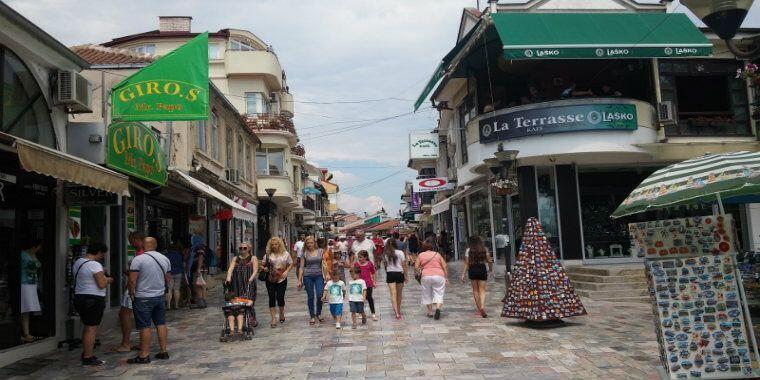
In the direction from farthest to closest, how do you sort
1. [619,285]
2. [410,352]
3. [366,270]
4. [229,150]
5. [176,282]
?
1. [229,150]
2. [619,285]
3. [176,282]
4. [366,270]
5. [410,352]

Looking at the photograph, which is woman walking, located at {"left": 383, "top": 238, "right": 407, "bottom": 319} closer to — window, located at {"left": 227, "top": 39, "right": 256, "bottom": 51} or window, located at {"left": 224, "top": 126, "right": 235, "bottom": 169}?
window, located at {"left": 224, "top": 126, "right": 235, "bottom": 169}

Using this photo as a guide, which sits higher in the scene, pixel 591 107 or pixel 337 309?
pixel 591 107

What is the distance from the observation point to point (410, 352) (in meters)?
7.64

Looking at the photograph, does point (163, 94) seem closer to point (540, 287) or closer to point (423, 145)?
point (540, 287)

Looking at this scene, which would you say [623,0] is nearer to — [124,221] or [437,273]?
[437,273]

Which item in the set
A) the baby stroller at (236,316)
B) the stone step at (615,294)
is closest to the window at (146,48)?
the baby stroller at (236,316)

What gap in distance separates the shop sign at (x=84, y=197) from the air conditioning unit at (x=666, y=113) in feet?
49.8

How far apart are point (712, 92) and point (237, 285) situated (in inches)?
655

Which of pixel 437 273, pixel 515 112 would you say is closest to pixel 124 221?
pixel 437 273

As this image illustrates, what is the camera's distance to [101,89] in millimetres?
11203

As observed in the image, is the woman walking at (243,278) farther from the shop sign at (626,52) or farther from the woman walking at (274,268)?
the shop sign at (626,52)

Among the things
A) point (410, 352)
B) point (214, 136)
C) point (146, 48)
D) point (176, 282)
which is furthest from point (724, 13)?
point (146, 48)

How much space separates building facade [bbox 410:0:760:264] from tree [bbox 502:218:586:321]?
6541 millimetres

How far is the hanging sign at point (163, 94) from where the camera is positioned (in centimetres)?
941
